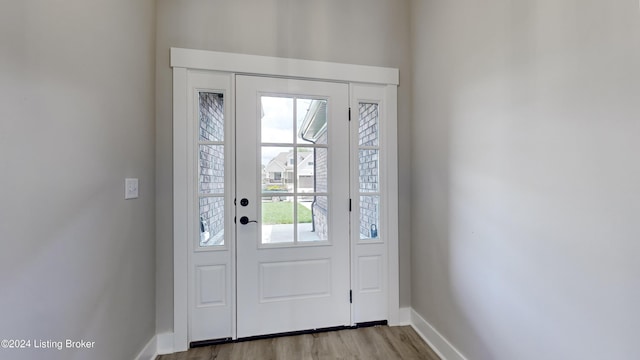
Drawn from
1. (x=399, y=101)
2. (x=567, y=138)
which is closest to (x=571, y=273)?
(x=567, y=138)

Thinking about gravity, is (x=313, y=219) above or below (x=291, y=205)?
below

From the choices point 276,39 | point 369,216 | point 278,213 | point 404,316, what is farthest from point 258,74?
point 404,316

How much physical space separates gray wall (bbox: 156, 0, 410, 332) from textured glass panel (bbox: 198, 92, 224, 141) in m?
0.23

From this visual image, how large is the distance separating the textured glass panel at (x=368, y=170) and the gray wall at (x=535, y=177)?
1.47ft

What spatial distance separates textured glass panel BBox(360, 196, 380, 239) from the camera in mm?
2248

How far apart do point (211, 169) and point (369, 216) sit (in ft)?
4.43

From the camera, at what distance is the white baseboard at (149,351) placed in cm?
171

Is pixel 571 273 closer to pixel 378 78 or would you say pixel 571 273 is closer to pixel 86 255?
pixel 378 78

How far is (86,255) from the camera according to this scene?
4.03 feet

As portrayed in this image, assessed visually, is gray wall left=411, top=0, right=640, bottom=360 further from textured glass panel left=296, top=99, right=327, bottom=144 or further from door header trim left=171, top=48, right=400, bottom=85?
textured glass panel left=296, top=99, right=327, bottom=144

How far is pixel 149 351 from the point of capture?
1790mm

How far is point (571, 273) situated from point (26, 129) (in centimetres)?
218

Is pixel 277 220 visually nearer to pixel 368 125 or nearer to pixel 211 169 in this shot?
pixel 211 169

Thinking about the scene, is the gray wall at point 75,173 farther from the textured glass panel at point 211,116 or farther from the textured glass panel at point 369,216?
the textured glass panel at point 369,216
